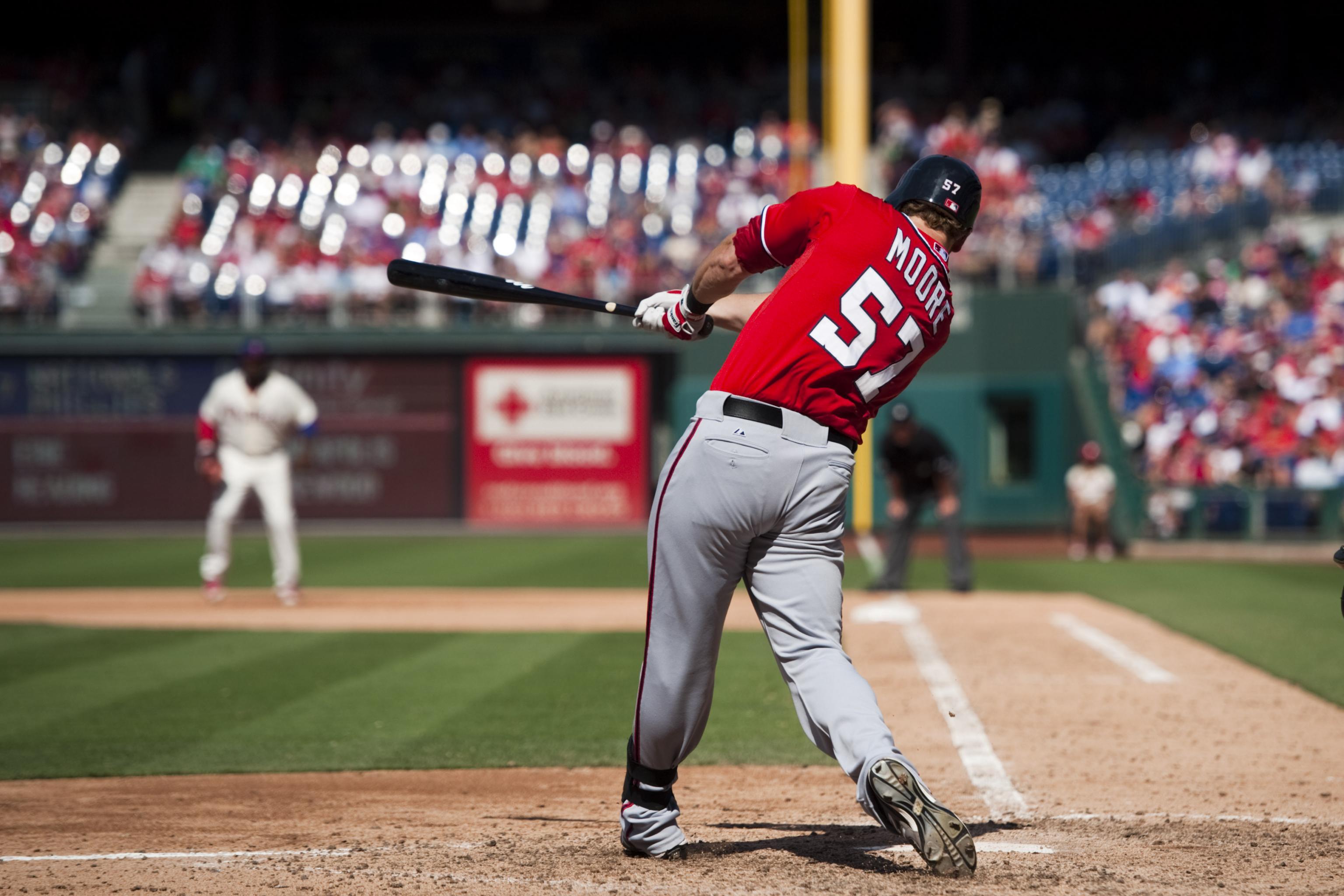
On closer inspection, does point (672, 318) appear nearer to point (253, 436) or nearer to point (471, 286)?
point (471, 286)

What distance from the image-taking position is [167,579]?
14711 mm

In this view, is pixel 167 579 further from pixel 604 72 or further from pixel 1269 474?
pixel 604 72

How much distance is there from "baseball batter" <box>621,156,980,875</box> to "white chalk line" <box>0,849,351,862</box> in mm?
934

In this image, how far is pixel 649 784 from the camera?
13.2 ft

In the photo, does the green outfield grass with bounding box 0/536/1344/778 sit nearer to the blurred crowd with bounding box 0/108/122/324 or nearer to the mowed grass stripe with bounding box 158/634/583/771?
the mowed grass stripe with bounding box 158/634/583/771

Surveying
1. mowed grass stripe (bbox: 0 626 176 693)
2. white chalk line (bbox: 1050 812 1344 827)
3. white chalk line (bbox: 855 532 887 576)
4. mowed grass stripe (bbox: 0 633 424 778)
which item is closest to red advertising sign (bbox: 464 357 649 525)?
white chalk line (bbox: 855 532 887 576)

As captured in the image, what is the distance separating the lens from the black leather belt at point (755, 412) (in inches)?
151

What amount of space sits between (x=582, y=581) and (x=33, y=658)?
263 inches

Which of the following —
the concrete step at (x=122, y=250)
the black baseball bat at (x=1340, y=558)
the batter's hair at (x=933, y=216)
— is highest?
the concrete step at (x=122, y=250)

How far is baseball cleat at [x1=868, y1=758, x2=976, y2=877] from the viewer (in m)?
3.60

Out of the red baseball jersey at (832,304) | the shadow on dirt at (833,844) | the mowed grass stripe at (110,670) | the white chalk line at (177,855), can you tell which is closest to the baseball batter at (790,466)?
the red baseball jersey at (832,304)

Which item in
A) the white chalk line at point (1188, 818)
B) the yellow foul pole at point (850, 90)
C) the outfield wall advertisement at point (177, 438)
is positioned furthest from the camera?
the outfield wall advertisement at point (177, 438)

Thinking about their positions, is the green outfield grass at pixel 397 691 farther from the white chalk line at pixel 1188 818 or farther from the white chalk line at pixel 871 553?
the white chalk line at pixel 871 553

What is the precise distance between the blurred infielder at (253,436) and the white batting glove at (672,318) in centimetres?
735
